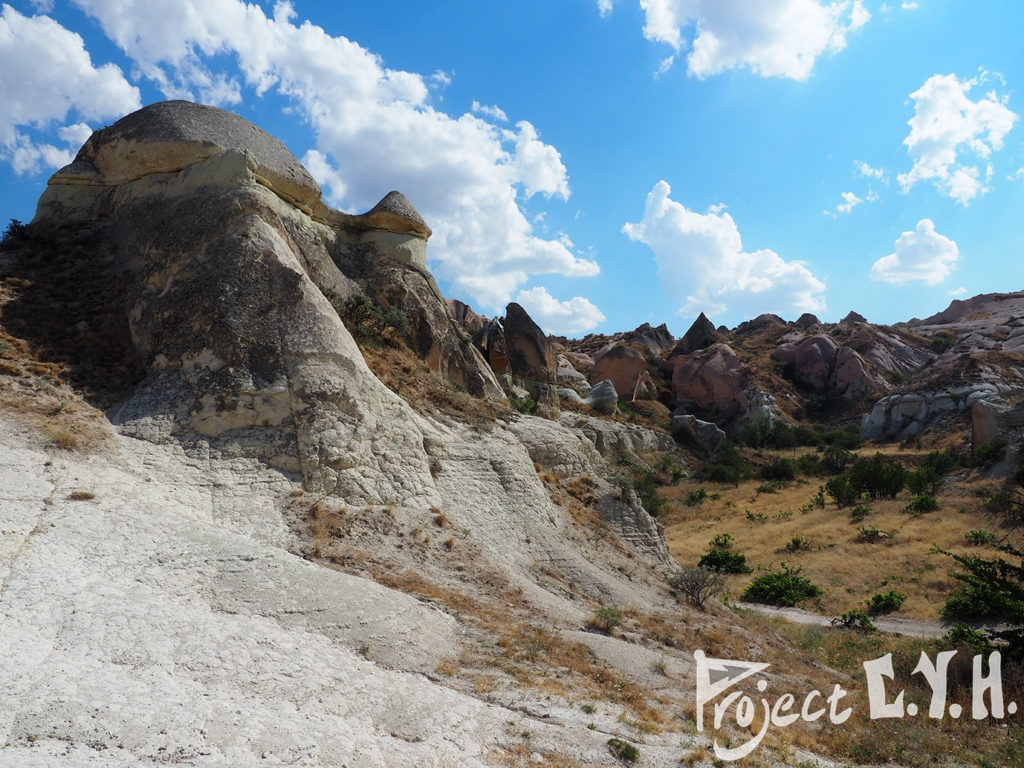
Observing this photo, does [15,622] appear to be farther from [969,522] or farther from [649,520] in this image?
[969,522]

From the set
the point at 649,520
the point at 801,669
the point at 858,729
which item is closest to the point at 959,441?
the point at 649,520

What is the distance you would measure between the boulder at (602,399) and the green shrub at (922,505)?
16146mm

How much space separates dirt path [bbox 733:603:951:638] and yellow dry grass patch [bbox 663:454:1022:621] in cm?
53

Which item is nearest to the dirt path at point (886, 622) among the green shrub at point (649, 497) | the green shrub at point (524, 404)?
the green shrub at point (524, 404)

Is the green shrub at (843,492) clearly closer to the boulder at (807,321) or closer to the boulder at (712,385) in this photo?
the boulder at (712,385)

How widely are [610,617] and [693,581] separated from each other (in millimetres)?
4099

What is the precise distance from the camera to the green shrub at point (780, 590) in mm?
19656

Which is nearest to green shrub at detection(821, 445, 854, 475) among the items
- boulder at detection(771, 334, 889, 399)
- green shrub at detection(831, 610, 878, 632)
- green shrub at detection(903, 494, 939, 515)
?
green shrub at detection(903, 494, 939, 515)

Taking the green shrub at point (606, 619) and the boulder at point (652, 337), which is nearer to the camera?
the green shrub at point (606, 619)

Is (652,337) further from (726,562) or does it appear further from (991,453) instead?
(726,562)

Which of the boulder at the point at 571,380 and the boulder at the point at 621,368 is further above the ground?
the boulder at the point at 621,368

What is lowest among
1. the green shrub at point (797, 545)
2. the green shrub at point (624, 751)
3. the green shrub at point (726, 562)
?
the green shrub at point (624, 751)

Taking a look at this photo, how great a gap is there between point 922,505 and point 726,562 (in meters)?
9.80

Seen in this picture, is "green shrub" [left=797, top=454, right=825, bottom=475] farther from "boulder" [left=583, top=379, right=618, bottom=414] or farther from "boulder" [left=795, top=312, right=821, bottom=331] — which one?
"boulder" [left=795, top=312, right=821, bottom=331]
